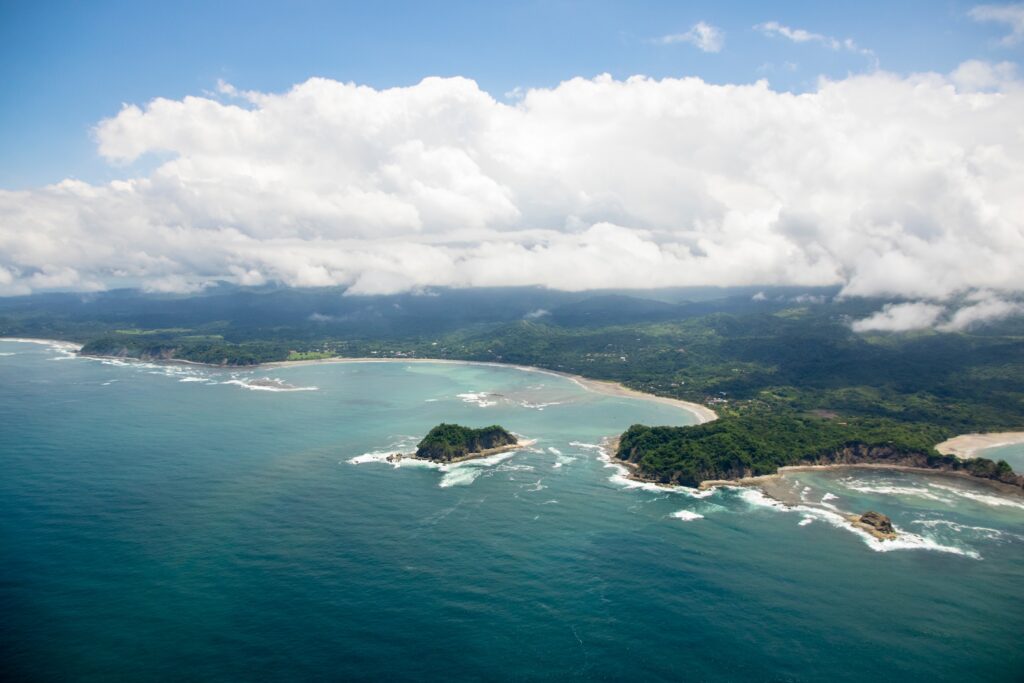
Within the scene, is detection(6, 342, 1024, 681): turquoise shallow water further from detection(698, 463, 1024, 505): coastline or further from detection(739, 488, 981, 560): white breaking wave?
detection(698, 463, 1024, 505): coastline

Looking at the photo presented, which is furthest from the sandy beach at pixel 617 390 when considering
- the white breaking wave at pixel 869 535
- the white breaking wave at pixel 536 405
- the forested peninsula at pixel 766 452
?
the white breaking wave at pixel 869 535

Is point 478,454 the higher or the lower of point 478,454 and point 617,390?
the lower

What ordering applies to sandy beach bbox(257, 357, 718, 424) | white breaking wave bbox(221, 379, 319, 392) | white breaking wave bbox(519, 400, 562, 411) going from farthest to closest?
1. white breaking wave bbox(221, 379, 319, 392)
2. white breaking wave bbox(519, 400, 562, 411)
3. sandy beach bbox(257, 357, 718, 424)

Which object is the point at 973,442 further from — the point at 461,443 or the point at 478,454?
the point at 461,443

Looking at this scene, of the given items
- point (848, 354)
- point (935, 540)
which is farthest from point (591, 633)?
point (848, 354)

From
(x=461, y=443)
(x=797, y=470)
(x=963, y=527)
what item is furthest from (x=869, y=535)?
(x=461, y=443)

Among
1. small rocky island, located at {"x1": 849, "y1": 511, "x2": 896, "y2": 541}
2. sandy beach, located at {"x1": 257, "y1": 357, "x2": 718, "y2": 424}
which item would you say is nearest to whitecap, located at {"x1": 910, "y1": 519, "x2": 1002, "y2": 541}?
small rocky island, located at {"x1": 849, "y1": 511, "x2": 896, "y2": 541}
